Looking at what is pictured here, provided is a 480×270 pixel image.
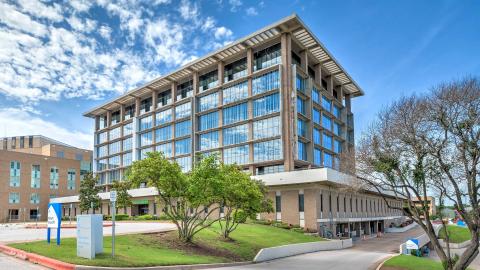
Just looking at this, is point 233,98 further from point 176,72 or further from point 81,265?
point 81,265

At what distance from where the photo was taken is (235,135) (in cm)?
6831

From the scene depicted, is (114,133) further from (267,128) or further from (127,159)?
(267,128)

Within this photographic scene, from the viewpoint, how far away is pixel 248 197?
3172cm

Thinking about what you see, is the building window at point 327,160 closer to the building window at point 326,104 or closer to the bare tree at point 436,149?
the building window at point 326,104

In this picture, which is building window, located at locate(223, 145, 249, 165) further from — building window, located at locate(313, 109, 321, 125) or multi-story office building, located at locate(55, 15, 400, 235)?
building window, located at locate(313, 109, 321, 125)

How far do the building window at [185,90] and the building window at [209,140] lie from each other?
864cm

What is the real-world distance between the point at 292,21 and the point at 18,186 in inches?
2755

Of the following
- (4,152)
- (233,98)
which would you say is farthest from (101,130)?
(233,98)

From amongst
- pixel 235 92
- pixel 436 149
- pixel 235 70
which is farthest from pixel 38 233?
pixel 235 70

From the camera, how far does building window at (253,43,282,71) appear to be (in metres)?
63.5

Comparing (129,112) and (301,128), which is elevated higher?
(129,112)

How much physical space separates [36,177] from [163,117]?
3581 cm

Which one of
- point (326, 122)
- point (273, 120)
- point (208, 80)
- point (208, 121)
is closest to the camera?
point (273, 120)

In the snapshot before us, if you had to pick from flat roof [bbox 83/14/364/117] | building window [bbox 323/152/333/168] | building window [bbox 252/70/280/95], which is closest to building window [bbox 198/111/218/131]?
flat roof [bbox 83/14/364/117]
